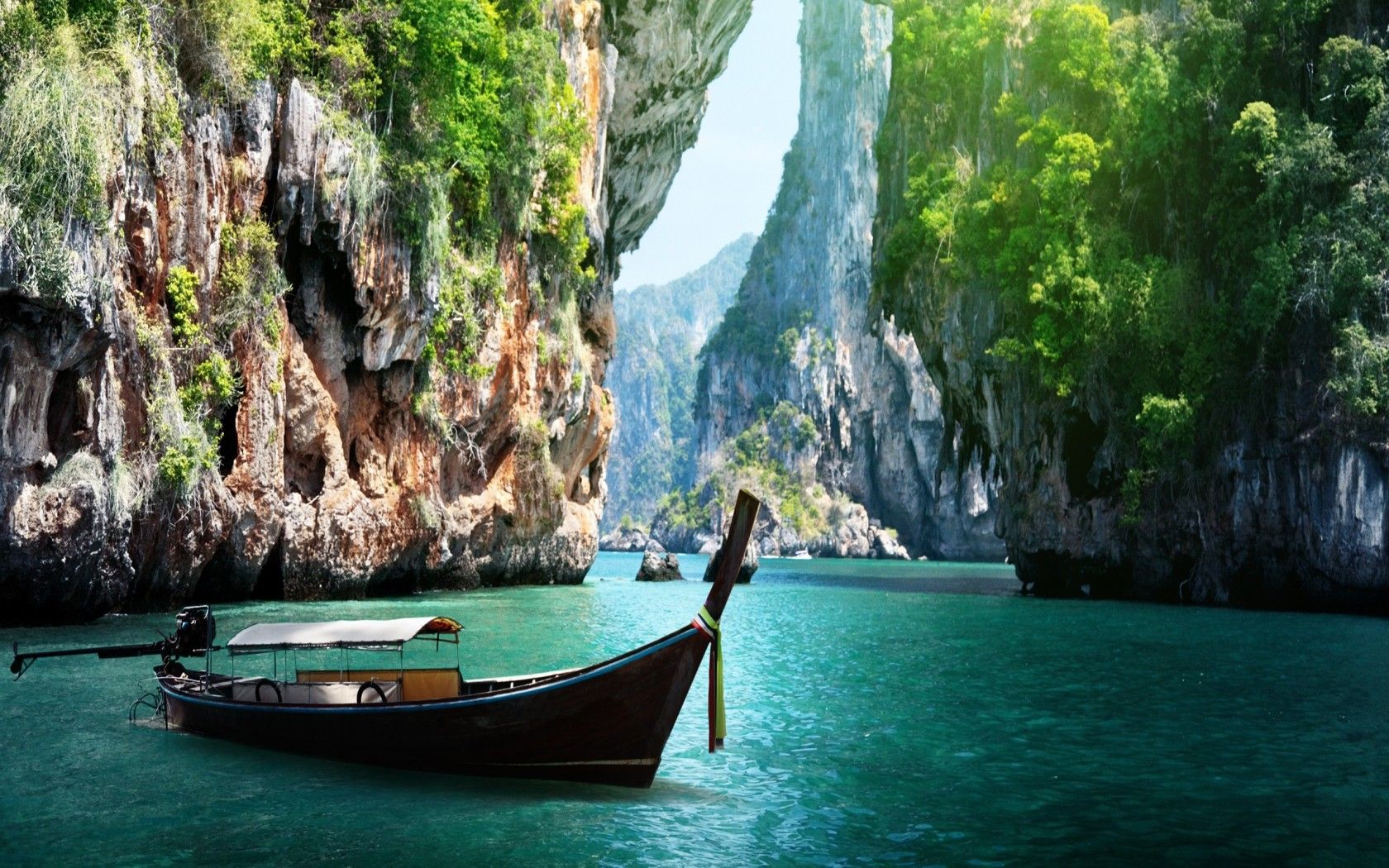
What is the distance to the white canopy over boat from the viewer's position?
43.7ft

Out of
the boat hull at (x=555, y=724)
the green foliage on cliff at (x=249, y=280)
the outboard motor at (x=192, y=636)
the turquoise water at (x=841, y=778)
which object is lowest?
the turquoise water at (x=841, y=778)

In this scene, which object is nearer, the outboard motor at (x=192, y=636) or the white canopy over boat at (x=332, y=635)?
the white canopy over boat at (x=332, y=635)

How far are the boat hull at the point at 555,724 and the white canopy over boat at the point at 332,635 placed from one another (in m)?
1.29

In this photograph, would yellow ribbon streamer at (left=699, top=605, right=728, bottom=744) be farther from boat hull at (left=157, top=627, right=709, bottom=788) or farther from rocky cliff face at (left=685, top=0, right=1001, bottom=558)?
rocky cliff face at (left=685, top=0, right=1001, bottom=558)

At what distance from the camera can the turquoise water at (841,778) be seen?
9539 mm

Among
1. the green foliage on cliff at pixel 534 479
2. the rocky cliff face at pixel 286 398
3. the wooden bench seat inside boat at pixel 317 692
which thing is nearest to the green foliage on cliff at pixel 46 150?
the rocky cliff face at pixel 286 398

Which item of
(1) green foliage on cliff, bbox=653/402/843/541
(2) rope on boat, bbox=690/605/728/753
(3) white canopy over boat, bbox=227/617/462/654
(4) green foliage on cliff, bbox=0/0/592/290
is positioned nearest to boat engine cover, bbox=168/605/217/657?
(3) white canopy over boat, bbox=227/617/462/654

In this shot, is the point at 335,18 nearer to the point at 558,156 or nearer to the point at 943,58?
the point at 558,156

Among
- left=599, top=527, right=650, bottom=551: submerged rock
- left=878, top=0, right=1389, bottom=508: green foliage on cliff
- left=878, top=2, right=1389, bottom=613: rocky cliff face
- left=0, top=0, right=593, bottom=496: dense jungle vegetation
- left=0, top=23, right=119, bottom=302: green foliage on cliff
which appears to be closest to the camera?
left=0, top=23, right=119, bottom=302: green foliage on cliff

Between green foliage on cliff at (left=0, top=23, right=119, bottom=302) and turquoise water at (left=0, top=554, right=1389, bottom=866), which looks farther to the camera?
green foliage on cliff at (left=0, top=23, right=119, bottom=302)

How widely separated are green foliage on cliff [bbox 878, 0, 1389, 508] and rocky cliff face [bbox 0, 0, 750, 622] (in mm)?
13843

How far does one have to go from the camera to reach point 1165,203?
126 feet

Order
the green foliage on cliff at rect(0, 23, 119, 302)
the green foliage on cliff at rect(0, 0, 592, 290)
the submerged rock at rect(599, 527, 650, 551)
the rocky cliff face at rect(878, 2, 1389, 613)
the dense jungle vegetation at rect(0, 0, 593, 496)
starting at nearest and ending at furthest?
the green foliage on cliff at rect(0, 23, 119, 302) → the dense jungle vegetation at rect(0, 0, 593, 496) → the green foliage on cliff at rect(0, 0, 592, 290) → the rocky cliff face at rect(878, 2, 1389, 613) → the submerged rock at rect(599, 527, 650, 551)

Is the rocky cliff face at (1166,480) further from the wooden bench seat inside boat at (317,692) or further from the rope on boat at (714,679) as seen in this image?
the wooden bench seat inside boat at (317,692)
